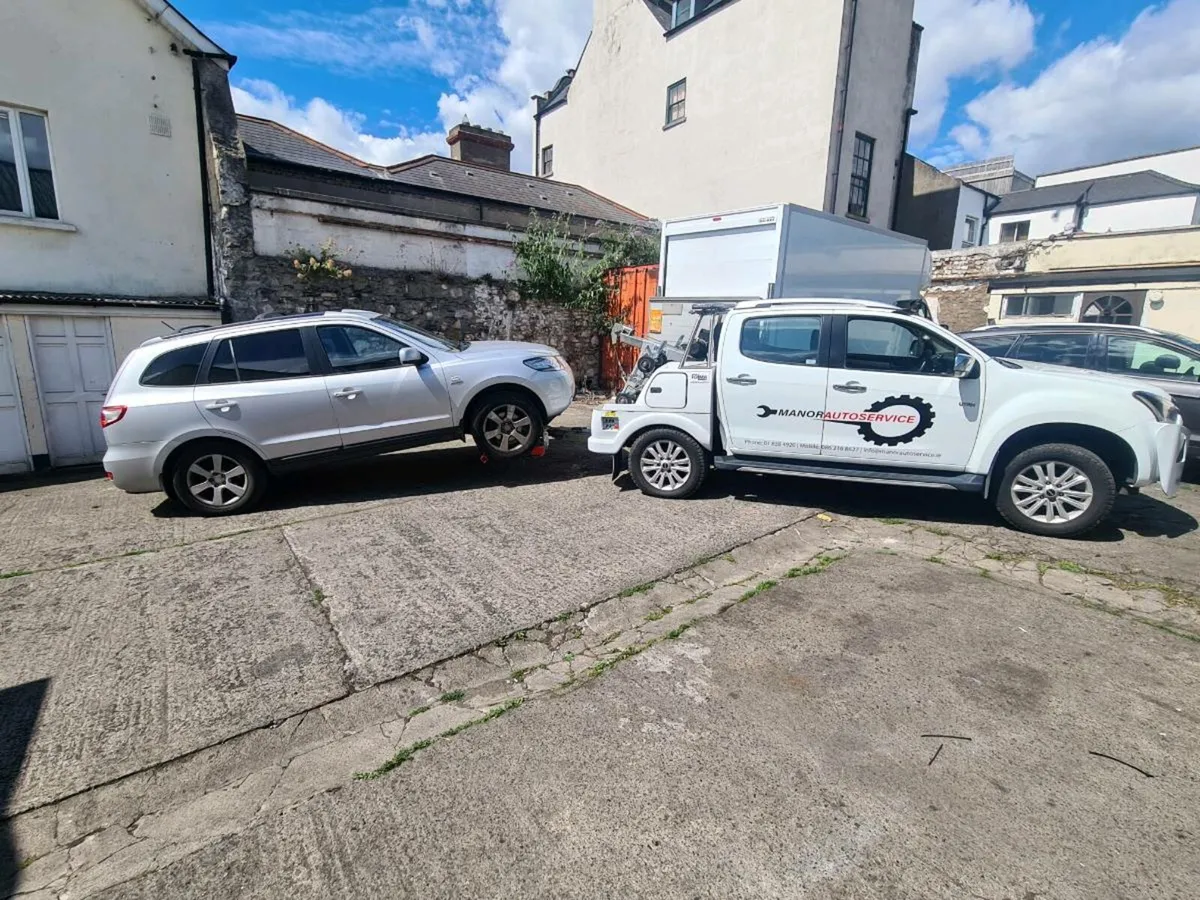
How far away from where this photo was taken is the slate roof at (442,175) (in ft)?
38.2

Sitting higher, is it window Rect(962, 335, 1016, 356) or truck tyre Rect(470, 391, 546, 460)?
window Rect(962, 335, 1016, 356)

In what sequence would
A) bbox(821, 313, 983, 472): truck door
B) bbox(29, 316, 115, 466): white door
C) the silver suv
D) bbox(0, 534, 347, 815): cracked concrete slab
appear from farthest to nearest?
bbox(29, 316, 115, 466): white door < the silver suv < bbox(821, 313, 983, 472): truck door < bbox(0, 534, 347, 815): cracked concrete slab

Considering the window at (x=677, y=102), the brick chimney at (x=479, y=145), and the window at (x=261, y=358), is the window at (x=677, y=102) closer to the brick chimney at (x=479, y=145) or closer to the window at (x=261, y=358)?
the brick chimney at (x=479, y=145)

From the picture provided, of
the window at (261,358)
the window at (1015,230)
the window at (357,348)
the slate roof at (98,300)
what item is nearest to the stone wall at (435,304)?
the slate roof at (98,300)

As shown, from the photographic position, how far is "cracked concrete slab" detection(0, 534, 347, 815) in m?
2.66

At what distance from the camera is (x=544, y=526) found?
5.18 meters

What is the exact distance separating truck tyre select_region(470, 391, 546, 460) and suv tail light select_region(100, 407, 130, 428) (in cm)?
311

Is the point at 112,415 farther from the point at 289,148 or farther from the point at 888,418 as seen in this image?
the point at 289,148

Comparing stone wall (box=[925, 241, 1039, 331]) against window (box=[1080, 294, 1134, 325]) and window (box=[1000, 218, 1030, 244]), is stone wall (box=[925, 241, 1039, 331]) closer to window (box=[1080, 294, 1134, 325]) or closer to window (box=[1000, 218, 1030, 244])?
window (box=[1080, 294, 1134, 325])

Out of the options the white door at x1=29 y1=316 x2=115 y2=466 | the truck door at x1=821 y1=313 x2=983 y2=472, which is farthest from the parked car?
the white door at x1=29 y1=316 x2=115 y2=466

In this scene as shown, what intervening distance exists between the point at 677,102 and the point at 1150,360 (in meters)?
14.9

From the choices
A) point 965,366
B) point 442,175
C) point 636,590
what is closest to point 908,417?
point 965,366

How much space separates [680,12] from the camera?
17156mm

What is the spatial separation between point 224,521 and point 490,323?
6.74 meters
